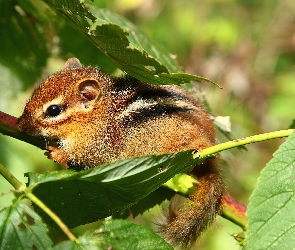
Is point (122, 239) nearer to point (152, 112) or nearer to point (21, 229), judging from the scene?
point (21, 229)

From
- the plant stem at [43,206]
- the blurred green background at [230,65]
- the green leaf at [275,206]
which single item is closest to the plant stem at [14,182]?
the plant stem at [43,206]

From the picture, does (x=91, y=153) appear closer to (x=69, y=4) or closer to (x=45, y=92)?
(x=45, y=92)

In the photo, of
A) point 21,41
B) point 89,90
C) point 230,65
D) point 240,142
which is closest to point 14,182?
point 240,142

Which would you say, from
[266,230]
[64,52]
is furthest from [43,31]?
[266,230]

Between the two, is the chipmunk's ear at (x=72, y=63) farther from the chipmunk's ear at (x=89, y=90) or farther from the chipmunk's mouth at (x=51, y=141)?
the chipmunk's mouth at (x=51, y=141)

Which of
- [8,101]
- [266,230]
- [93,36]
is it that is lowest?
[266,230]
